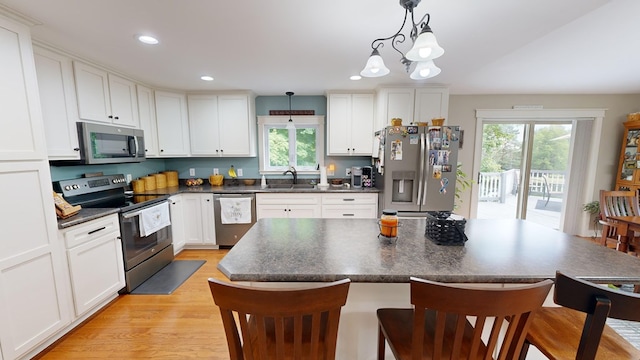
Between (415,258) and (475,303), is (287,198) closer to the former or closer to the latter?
(415,258)

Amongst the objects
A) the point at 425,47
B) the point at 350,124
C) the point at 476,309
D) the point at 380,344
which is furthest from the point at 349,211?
the point at 476,309

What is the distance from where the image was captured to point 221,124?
142 inches

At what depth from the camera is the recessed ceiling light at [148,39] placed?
1.91m

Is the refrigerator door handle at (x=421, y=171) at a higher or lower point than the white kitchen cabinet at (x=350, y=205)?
higher

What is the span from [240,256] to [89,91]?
98.4 inches

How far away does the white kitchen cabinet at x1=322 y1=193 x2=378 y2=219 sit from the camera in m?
3.36

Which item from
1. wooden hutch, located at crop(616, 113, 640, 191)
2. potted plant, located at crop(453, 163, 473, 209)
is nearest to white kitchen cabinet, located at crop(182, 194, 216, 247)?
potted plant, located at crop(453, 163, 473, 209)

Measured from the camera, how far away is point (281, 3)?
4.88 feet

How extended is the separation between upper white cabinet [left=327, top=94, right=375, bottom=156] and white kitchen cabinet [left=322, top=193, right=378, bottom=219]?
26.7 inches

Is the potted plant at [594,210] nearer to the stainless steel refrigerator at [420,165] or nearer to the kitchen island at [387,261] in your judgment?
the stainless steel refrigerator at [420,165]

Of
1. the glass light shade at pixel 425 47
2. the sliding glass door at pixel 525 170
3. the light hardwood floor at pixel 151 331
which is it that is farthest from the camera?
the sliding glass door at pixel 525 170

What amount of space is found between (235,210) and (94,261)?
153cm

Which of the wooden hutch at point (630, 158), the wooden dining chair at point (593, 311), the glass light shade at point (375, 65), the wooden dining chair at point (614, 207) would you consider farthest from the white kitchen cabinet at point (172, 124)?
the wooden hutch at point (630, 158)

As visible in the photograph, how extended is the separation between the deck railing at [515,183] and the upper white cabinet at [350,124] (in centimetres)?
217
